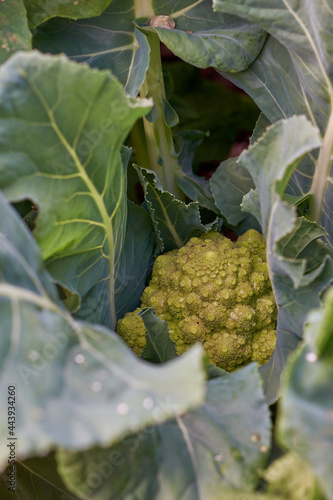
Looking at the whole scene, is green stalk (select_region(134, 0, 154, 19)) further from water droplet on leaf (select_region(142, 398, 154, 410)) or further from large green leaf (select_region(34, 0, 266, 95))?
water droplet on leaf (select_region(142, 398, 154, 410))

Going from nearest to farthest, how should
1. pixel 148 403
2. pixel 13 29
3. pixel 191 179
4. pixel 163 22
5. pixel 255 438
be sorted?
pixel 148 403 → pixel 255 438 → pixel 13 29 → pixel 163 22 → pixel 191 179

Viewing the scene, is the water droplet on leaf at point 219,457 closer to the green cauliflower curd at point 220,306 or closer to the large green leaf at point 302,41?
the green cauliflower curd at point 220,306

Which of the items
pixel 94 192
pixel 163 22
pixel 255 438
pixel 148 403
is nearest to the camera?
pixel 148 403

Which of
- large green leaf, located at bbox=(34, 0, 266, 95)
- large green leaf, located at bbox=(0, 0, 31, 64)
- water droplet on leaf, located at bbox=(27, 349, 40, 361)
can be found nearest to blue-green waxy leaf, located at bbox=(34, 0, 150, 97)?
large green leaf, located at bbox=(34, 0, 266, 95)

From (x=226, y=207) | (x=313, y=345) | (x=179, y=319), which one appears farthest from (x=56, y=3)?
(x=313, y=345)

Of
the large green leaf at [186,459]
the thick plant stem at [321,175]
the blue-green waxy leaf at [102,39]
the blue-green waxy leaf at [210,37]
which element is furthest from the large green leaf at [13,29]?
the large green leaf at [186,459]

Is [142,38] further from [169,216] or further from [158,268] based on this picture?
[158,268]

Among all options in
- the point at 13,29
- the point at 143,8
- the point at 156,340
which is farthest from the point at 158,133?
the point at 156,340
